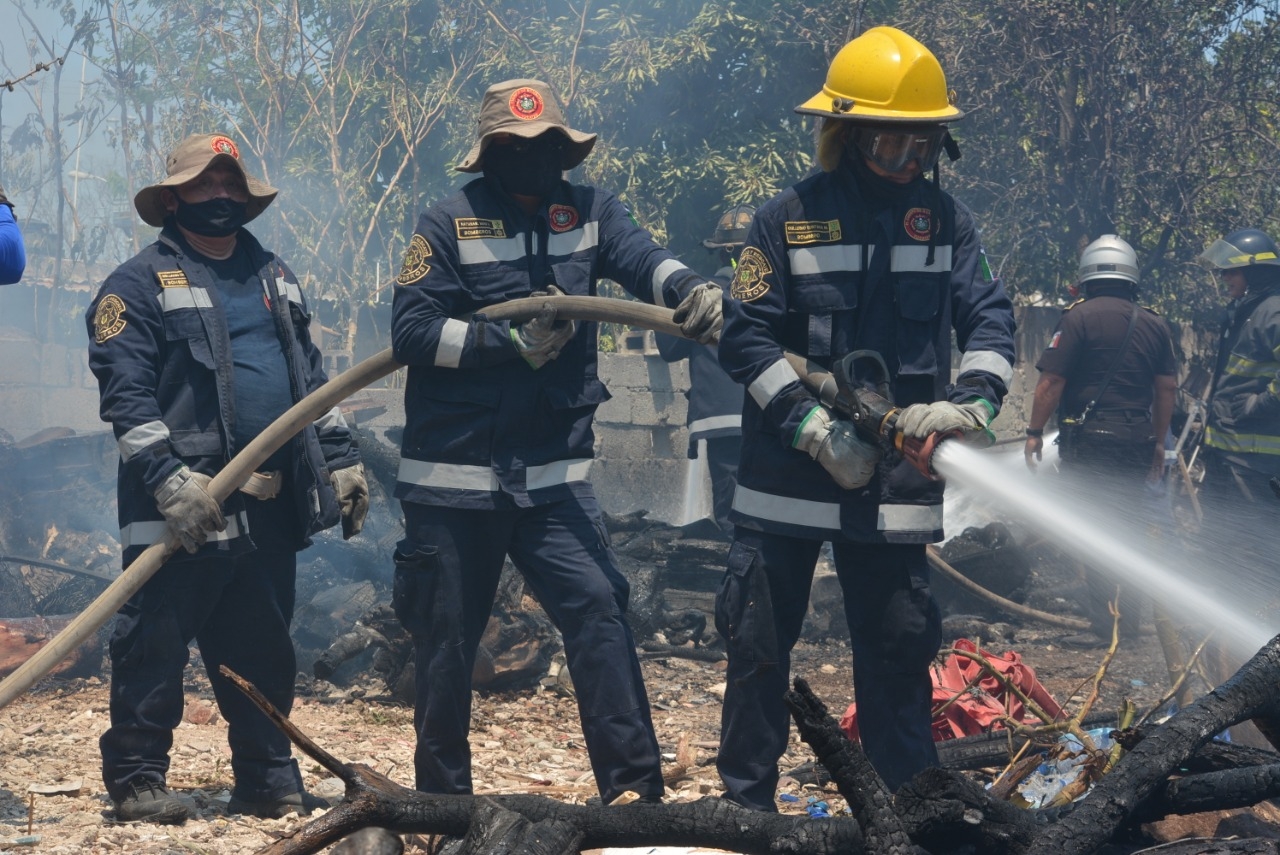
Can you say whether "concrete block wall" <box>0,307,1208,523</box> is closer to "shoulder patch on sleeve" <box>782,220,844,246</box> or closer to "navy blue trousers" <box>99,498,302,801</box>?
"navy blue trousers" <box>99,498,302,801</box>

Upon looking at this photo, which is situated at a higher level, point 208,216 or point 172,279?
point 208,216

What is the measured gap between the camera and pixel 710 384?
7543 millimetres

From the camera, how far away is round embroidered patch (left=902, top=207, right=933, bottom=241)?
3.88m

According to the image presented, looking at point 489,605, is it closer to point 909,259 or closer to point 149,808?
point 149,808

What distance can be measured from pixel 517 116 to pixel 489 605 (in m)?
1.62

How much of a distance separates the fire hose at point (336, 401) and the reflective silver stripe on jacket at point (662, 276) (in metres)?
0.06

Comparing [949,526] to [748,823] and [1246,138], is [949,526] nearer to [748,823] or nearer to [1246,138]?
[1246,138]

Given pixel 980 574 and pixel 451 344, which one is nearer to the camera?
pixel 451 344

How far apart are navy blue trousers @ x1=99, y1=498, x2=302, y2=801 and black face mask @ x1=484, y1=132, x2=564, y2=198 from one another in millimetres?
1412

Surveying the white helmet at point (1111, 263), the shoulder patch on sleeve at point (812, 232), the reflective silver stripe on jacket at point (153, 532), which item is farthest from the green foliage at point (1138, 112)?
the reflective silver stripe on jacket at point (153, 532)

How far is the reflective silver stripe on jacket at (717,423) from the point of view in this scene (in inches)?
291

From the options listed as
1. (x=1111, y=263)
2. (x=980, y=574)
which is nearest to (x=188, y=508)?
(x=980, y=574)

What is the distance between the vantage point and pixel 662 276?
4.14 metres

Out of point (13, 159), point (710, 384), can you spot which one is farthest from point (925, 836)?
point (13, 159)
